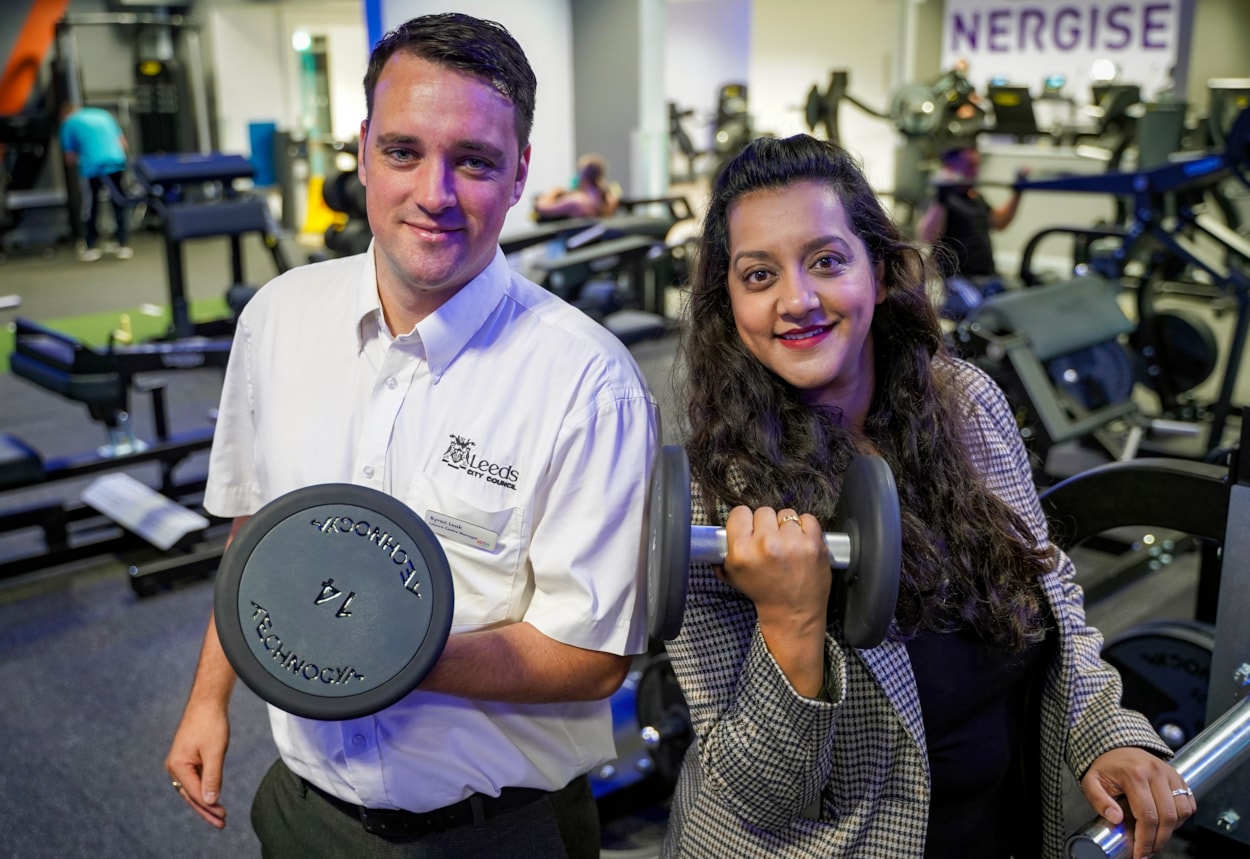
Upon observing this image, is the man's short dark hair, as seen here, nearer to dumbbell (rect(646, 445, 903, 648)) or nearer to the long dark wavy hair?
the long dark wavy hair

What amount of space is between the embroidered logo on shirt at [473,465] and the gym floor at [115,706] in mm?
273

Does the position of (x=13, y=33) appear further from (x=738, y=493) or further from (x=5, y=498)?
(x=738, y=493)

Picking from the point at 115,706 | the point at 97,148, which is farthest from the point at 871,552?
the point at 97,148

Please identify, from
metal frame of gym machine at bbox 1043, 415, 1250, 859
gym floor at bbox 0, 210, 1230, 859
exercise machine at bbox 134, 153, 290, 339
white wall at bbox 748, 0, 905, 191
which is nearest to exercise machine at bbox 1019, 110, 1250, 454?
gym floor at bbox 0, 210, 1230, 859

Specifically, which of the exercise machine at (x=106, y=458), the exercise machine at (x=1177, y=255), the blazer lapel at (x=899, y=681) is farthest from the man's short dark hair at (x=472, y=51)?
the exercise machine at (x=1177, y=255)

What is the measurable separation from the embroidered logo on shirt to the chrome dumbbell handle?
27 centimetres

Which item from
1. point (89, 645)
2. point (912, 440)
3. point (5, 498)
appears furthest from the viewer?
point (5, 498)

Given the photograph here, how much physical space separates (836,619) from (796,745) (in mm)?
140

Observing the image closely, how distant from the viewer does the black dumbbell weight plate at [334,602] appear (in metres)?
1.05

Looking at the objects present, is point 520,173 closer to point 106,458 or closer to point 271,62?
point 106,458

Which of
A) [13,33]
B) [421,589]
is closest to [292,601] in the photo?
[421,589]

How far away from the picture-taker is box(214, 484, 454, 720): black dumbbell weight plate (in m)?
1.05

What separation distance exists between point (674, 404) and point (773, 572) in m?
0.41

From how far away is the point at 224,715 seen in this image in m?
1.45
